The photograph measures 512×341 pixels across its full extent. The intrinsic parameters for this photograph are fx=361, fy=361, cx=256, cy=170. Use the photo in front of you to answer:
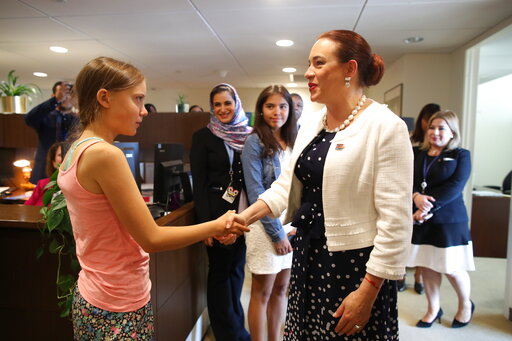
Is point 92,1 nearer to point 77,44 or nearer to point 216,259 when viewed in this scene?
point 77,44

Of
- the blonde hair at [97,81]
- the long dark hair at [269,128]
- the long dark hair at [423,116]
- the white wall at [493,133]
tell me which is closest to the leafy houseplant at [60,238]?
the blonde hair at [97,81]

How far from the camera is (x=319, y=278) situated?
1146 millimetres

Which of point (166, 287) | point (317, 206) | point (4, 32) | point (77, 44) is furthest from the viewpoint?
point (77, 44)

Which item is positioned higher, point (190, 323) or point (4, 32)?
point (4, 32)

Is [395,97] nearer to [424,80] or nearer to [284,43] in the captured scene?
[424,80]

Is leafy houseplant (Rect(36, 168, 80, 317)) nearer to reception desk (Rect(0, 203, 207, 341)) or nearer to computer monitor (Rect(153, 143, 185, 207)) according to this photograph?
reception desk (Rect(0, 203, 207, 341))

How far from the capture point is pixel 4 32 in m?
3.95

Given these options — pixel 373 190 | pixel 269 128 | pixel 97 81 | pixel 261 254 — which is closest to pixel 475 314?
pixel 261 254

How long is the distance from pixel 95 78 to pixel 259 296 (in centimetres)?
155

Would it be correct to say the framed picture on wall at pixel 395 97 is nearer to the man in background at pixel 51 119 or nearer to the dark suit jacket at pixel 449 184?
the dark suit jacket at pixel 449 184

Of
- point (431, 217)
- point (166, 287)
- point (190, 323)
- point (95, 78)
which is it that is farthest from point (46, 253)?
point (431, 217)

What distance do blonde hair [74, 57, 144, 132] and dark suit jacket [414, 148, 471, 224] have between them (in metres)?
2.26

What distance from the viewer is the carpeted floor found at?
252 cm

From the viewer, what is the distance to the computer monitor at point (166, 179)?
223cm
